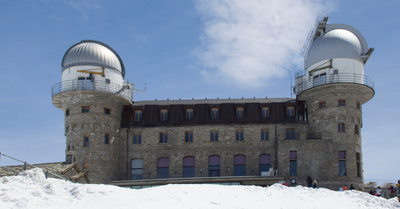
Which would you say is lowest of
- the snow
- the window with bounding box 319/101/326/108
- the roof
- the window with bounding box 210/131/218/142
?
the snow

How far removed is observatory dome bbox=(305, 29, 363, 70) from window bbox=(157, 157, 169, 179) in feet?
60.6

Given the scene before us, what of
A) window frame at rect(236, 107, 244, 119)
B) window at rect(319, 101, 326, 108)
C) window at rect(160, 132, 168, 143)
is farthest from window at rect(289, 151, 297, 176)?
window at rect(160, 132, 168, 143)

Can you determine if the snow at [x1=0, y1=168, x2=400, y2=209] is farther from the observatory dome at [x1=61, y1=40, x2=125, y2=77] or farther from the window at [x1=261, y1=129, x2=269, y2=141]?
the observatory dome at [x1=61, y1=40, x2=125, y2=77]

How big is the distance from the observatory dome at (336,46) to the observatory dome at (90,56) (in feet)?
69.8

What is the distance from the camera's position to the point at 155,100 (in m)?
56.8

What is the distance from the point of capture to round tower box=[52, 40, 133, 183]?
162 ft

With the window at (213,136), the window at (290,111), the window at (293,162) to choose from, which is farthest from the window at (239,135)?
the window at (293,162)

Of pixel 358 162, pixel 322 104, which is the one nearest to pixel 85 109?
pixel 322 104

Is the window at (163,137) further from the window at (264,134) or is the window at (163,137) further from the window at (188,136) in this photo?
the window at (264,134)

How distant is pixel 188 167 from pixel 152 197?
24712mm

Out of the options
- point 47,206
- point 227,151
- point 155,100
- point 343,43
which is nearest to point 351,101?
point 343,43

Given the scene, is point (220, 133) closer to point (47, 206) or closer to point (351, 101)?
point (351, 101)

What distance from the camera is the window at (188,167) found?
51.2 meters

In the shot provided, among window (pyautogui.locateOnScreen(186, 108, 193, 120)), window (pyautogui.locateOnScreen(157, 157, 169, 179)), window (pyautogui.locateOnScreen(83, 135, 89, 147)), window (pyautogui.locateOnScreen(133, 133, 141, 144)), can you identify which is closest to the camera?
window (pyautogui.locateOnScreen(83, 135, 89, 147))
